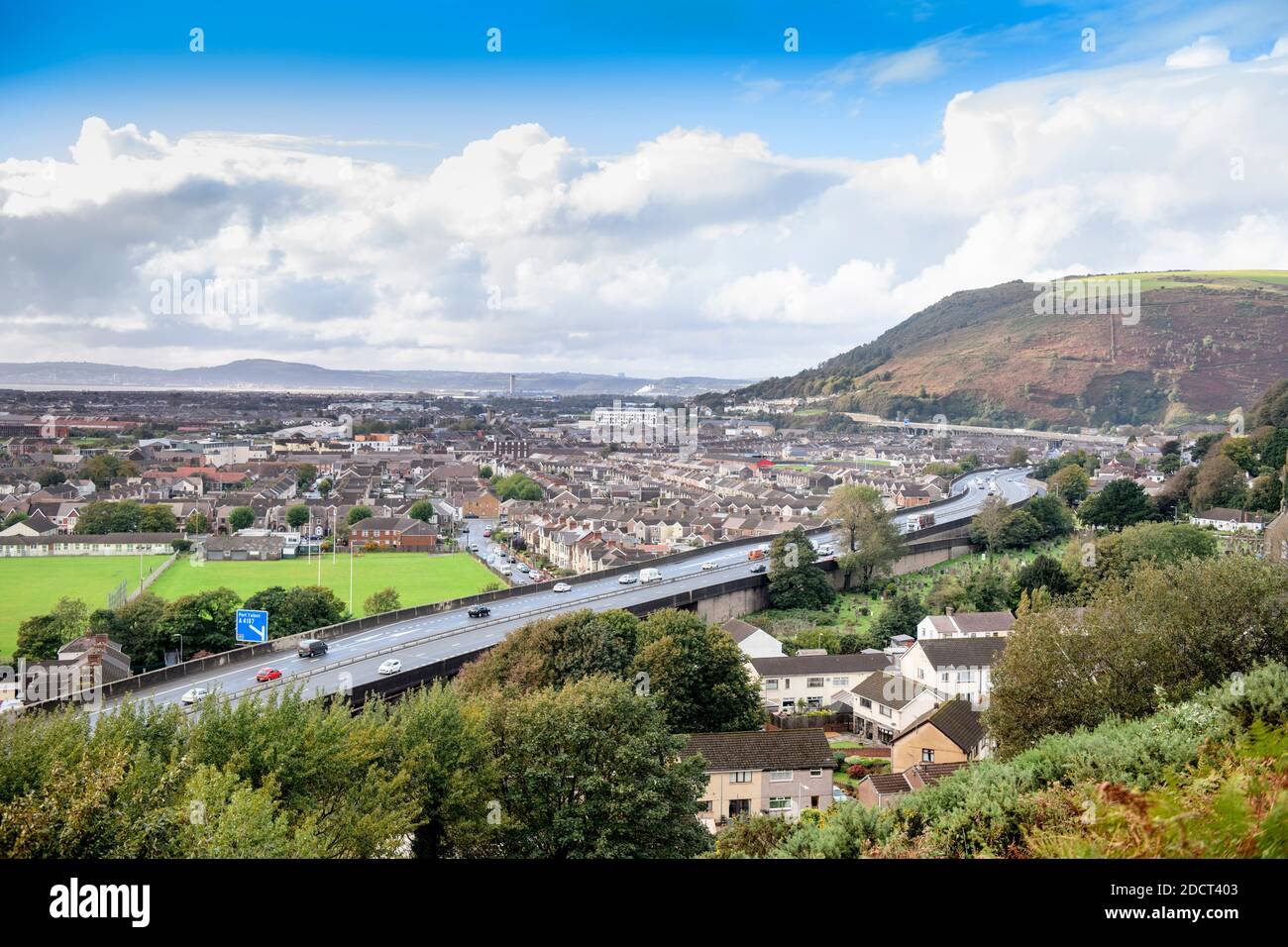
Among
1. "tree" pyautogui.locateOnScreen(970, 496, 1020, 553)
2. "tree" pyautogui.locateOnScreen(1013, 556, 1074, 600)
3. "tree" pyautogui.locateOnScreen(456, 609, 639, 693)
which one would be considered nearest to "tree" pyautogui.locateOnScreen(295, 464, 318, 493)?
"tree" pyautogui.locateOnScreen(970, 496, 1020, 553)

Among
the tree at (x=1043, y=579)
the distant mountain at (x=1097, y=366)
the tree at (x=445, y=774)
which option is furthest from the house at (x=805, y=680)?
the distant mountain at (x=1097, y=366)

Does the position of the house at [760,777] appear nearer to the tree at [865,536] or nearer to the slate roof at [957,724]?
the slate roof at [957,724]

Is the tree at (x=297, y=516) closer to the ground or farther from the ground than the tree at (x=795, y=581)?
farther from the ground

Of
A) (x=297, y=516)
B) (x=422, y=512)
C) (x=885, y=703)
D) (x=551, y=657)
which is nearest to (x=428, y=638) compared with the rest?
(x=551, y=657)

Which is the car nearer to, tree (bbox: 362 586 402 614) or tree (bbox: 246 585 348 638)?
tree (bbox: 246 585 348 638)

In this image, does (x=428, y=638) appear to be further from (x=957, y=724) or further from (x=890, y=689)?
(x=957, y=724)
